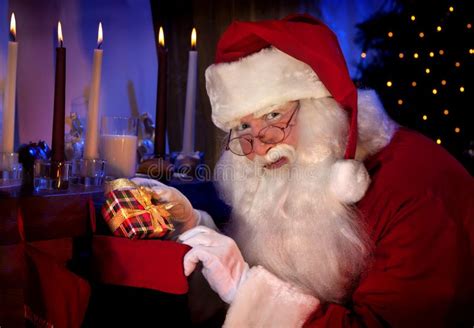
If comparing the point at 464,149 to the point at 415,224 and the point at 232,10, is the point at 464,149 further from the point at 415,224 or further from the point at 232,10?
the point at 415,224

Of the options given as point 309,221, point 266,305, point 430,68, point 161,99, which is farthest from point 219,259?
point 430,68

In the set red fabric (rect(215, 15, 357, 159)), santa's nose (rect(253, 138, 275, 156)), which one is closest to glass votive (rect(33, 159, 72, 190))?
santa's nose (rect(253, 138, 275, 156))

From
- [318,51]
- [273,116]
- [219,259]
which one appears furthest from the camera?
[273,116]

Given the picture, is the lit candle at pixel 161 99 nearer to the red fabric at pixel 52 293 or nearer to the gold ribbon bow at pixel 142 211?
the gold ribbon bow at pixel 142 211

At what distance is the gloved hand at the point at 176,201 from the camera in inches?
46.1

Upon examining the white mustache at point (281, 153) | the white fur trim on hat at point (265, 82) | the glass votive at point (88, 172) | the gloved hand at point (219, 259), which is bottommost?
the gloved hand at point (219, 259)

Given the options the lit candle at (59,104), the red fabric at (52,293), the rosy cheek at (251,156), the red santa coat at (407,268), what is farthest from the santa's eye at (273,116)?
the red fabric at (52,293)

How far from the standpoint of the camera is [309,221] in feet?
3.85

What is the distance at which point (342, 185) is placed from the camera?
3.70 feet

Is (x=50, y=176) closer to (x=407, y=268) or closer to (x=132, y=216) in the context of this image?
(x=132, y=216)

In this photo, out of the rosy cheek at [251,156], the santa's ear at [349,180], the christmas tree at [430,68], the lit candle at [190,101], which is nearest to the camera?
the santa's ear at [349,180]

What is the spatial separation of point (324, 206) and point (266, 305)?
307mm

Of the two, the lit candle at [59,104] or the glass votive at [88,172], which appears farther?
the glass votive at [88,172]

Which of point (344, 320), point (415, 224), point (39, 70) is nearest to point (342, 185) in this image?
point (415, 224)
